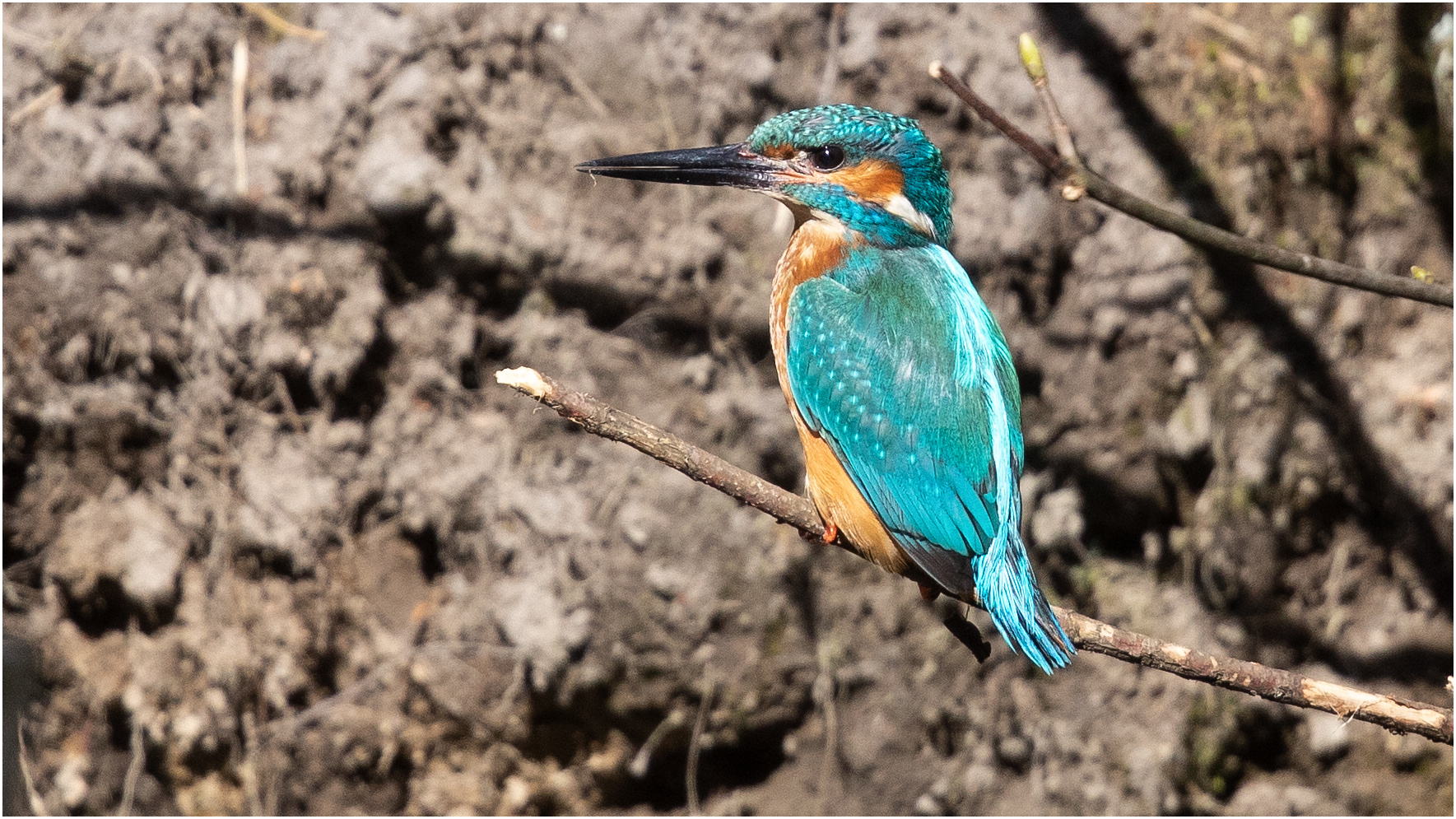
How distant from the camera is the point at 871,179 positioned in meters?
2.18

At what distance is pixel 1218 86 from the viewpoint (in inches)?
110

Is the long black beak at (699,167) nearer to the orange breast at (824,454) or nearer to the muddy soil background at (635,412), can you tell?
the orange breast at (824,454)

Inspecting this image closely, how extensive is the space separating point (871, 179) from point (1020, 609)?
2.90 ft

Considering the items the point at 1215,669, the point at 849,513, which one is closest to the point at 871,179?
the point at 849,513

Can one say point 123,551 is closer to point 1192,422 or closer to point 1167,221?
point 1167,221

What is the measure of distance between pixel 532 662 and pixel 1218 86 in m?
2.19

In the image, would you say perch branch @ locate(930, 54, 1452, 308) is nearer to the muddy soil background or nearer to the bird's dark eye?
A: the bird's dark eye

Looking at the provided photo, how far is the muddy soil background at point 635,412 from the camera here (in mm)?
2625

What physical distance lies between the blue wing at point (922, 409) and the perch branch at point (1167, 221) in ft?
1.03

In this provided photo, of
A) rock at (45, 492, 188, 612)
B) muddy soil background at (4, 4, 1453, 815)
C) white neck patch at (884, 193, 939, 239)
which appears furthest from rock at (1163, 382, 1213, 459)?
rock at (45, 492, 188, 612)

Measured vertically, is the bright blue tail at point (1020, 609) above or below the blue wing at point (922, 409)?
below

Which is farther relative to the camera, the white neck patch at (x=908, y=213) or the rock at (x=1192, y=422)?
the rock at (x=1192, y=422)

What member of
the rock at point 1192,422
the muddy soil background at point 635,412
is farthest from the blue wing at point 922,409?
the rock at point 1192,422

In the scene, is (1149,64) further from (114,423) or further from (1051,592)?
(114,423)
